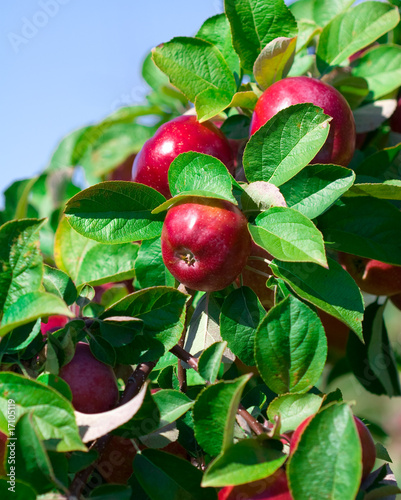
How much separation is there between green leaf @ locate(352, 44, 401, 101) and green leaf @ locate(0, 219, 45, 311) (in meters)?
0.86

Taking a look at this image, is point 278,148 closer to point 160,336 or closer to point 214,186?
point 214,186

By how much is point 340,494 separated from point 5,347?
0.44 m

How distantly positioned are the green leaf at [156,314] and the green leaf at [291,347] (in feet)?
0.42

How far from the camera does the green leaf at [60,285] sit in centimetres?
85

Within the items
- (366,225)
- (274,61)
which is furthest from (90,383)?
(274,61)

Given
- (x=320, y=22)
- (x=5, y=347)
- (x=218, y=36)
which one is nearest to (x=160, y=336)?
(x=5, y=347)

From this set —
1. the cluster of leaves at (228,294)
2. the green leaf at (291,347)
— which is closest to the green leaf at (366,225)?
the cluster of leaves at (228,294)

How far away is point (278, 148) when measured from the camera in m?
0.82

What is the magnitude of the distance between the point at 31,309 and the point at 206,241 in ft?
0.87

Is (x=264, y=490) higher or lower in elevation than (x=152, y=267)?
lower

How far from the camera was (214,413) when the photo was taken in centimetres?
64

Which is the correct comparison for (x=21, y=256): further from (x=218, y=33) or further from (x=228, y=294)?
(x=218, y=33)

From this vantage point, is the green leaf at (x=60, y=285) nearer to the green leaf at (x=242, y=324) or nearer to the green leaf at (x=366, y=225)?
the green leaf at (x=242, y=324)

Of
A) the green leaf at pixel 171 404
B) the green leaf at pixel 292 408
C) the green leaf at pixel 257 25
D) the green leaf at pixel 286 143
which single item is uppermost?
the green leaf at pixel 257 25
